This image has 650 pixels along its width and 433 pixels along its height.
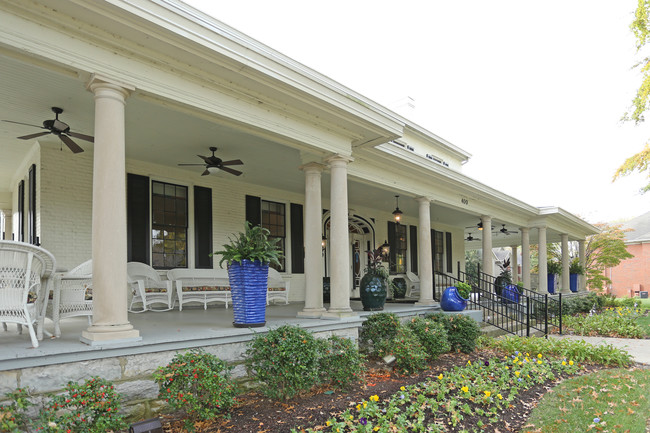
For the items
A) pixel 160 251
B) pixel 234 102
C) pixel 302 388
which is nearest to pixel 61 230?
pixel 160 251

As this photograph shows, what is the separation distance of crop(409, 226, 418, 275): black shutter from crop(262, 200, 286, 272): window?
6157 millimetres

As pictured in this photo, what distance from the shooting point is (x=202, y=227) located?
30.5ft

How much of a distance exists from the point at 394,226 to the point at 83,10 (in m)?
12.2

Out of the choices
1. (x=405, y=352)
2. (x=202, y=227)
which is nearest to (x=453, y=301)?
(x=405, y=352)

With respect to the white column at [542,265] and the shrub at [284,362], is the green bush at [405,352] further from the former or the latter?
the white column at [542,265]

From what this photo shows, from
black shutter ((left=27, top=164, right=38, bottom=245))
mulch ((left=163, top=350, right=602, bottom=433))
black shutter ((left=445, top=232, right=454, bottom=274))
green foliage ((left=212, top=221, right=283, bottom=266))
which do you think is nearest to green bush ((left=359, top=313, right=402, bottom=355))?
mulch ((left=163, top=350, right=602, bottom=433))

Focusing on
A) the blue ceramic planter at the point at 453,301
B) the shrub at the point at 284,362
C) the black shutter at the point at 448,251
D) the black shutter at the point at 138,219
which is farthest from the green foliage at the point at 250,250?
the black shutter at the point at 448,251

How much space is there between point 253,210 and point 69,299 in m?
6.00

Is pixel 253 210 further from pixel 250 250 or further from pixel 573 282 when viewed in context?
pixel 573 282

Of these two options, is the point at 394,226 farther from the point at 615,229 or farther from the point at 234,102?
the point at 615,229

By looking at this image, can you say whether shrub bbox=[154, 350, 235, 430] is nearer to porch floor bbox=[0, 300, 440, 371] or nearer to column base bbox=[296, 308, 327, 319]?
porch floor bbox=[0, 300, 440, 371]

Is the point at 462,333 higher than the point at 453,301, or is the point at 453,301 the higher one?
the point at 453,301

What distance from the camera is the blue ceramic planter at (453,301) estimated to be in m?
8.88

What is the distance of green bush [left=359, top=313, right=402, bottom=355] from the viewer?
639 centimetres
